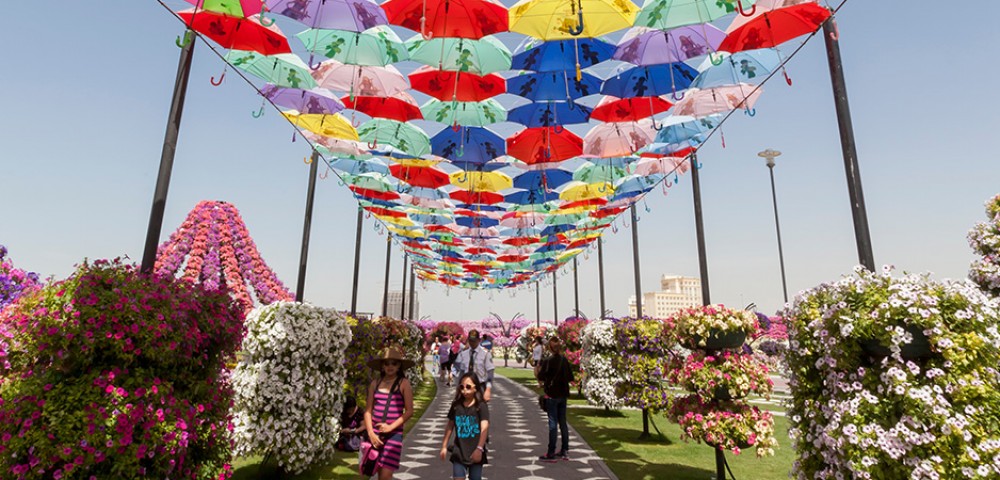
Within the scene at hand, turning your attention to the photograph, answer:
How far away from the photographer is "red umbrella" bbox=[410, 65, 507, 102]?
7.82m

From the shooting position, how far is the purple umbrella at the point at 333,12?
21.2 feet

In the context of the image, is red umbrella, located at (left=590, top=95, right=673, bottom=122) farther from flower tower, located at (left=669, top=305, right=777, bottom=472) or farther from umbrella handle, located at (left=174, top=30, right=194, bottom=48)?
umbrella handle, located at (left=174, top=30, right=194, bottom=48)

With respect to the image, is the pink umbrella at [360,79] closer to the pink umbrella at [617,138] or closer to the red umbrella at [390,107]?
the red umbrella at [390,107]

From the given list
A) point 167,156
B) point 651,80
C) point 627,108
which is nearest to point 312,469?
point 167,156

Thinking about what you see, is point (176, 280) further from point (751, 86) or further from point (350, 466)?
point (751, 86)

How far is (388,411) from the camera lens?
4.86 m

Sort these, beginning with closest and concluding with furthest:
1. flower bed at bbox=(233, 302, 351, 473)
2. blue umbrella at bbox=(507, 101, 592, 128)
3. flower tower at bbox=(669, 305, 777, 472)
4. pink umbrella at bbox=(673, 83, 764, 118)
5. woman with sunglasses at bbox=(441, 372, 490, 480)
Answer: woman with sunglasses at bbox=(441, 372, 490, 480)
flower bed at bbox=(233, 302, 351, 473)
flower tower at bbox=(669, 305, 777, 472)
pink umbrella at bbox=(673, 83, 764, 118)
blue umbrella at bbox=(507, 101, 592, 128)

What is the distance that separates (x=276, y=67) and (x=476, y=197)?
6498 millimetres

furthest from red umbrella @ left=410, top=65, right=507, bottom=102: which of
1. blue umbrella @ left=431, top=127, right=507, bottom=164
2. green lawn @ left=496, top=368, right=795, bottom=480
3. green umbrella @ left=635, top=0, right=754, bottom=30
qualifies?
green lawn @ left=496, top=368, right=795, bottom=480

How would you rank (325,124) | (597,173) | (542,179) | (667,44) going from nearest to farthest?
(667,44)
(325,124)
(597,173)
(542,179)

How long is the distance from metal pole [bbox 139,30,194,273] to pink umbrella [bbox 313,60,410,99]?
277 centimetres

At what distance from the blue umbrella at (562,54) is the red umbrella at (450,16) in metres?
1.10

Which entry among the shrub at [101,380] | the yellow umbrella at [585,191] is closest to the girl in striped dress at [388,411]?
the shrub at [101,380]

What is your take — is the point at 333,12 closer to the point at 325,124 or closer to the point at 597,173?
the point at 325,124
